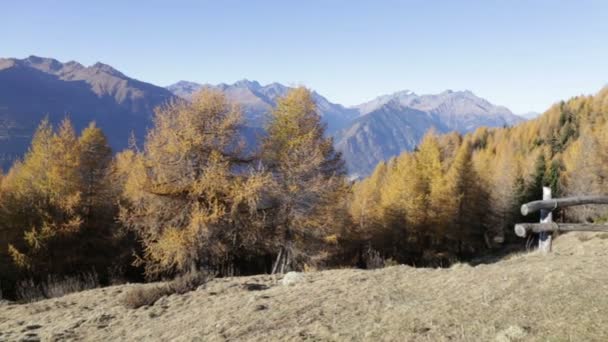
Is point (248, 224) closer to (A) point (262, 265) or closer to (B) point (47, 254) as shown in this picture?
(A) point (262, 265)

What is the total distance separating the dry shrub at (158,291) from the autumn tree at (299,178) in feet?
37.0

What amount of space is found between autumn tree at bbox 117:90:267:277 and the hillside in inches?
350

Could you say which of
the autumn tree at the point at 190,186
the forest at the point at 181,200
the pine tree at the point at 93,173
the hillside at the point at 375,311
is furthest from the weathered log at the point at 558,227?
the pine tree at the point at 93,173

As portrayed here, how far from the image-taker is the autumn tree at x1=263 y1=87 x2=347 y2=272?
23.1 m

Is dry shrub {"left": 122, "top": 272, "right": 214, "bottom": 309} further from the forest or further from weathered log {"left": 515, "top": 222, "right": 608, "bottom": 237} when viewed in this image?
weathered log {"left": 515, "top": 222, "right": 608, "bottom": 237}

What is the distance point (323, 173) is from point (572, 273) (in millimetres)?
17481

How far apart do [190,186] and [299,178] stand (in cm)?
574

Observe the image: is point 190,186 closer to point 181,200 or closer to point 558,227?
point 181,200

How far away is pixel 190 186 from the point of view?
20.7 m

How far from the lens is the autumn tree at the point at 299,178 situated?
2311 cm

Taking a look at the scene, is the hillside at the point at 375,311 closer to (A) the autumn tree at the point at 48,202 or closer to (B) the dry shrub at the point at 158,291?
(B) the dry shrub at the point at 158,291

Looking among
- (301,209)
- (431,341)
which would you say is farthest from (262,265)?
(431,341)

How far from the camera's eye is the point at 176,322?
8.06m

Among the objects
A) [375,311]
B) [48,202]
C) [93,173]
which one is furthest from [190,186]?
[375,311]
